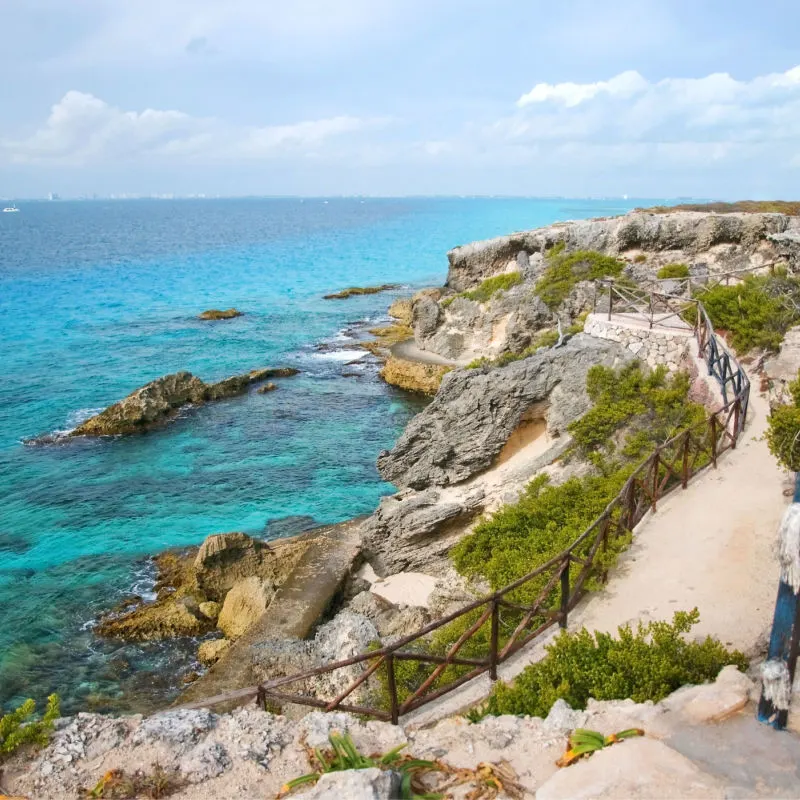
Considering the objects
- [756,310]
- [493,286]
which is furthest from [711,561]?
[493,286]

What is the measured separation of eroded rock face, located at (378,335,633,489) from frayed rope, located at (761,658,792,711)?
12.3 m

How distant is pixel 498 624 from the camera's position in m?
9.74

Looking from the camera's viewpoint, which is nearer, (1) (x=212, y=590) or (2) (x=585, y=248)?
(1) (x=212, y=590)

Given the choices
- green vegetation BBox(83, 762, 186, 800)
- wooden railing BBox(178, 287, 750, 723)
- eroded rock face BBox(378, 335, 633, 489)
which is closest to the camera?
green vegetation BBox(83, 762, 186, 800)

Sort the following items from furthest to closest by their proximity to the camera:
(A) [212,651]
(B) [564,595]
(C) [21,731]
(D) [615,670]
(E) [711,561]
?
1. (A) [212,651]
2. (E) [711,561]
3. (B) [564,595]
4. (D) [615,670]
5. (C) [21,731]

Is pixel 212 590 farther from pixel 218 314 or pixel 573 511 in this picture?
pixel 218 314

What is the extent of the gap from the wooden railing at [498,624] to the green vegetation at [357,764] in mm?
1053

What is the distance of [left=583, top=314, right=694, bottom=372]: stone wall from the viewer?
19281 millimetres

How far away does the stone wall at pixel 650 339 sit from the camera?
759 inches

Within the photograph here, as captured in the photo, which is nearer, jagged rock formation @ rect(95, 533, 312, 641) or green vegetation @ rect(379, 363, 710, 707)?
green vegetation @ rect(379, 363, 710, 707)

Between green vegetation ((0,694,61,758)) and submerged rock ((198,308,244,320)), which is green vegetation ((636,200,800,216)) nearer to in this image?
submerged rock ((198,308,244,320))

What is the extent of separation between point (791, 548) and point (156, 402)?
3048 cm

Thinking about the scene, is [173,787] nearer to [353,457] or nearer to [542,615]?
[542,615]

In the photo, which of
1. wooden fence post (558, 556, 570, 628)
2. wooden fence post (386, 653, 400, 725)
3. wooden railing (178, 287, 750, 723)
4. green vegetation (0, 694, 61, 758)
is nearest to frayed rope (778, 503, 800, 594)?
wooden railing (178, 287, 750, 723)
